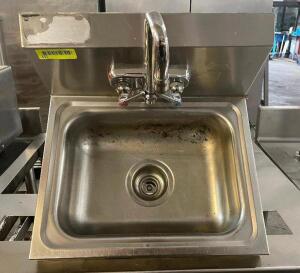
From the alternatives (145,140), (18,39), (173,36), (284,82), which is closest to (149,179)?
(145,140)

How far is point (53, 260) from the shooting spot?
0.62m

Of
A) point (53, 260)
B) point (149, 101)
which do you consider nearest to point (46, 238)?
point (53, 260)

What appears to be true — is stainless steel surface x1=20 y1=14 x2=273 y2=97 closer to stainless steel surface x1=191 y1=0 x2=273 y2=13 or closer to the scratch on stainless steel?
the scratch on stainless steel

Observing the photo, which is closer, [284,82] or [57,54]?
[57,54]

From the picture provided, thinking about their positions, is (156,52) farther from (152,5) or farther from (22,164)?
(152,5)

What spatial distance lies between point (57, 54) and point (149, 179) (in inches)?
17.3

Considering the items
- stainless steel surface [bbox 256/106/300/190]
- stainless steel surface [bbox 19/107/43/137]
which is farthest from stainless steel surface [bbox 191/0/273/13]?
stainless steel surface [bbox 19/107/43/137]

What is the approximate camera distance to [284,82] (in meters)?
5.41

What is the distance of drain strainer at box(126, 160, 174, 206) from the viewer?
852 millimetres

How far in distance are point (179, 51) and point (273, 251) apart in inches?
20.2

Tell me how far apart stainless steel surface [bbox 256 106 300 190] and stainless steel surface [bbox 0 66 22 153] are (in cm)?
99

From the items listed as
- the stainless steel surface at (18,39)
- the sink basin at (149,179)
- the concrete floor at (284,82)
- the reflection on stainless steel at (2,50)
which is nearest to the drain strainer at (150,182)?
the sink basin at (149,179)

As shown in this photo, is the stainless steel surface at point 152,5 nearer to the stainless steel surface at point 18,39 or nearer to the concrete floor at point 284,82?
the stainless steel surface at point 18,39

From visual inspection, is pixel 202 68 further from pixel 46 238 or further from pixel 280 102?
pixel 280 102
